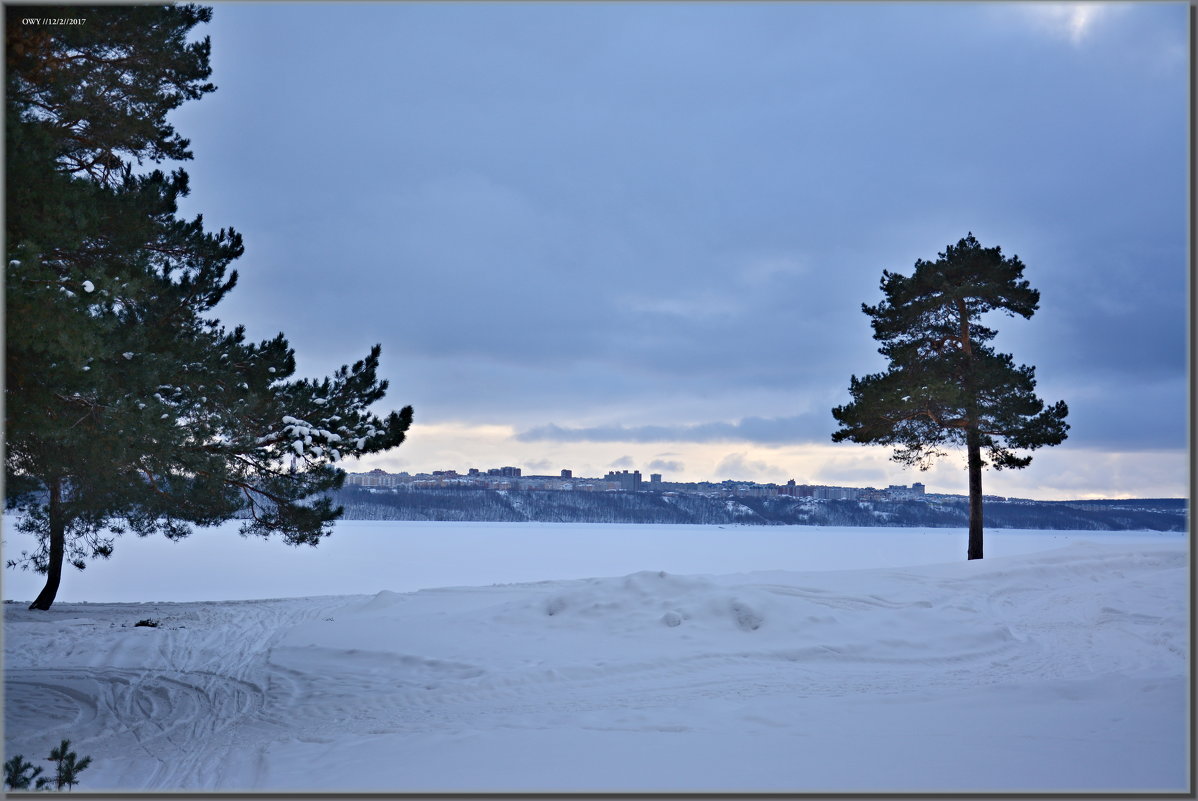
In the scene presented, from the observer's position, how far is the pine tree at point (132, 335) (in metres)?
5.30

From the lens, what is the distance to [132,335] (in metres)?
6.86

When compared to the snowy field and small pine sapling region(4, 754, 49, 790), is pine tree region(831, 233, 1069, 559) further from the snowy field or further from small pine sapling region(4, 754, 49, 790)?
small pine sapling region(4, 754, 49, 790)

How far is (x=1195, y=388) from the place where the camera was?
16.0 ft

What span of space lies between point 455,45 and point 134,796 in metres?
5.94

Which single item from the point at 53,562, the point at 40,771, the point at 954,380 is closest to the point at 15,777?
the point at 40,771

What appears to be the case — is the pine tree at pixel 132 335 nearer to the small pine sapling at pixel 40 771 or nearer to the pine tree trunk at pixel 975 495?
the small pine sapling at pixel 40 771

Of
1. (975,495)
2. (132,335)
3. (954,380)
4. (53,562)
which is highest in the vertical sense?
(954,380)

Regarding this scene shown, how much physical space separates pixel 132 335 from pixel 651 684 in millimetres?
5854

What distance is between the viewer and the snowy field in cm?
515

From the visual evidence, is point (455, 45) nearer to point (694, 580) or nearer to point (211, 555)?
point (694, 580)

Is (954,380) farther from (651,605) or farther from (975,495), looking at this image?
(651,605)

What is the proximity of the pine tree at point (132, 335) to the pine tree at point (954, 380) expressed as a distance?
1380cm

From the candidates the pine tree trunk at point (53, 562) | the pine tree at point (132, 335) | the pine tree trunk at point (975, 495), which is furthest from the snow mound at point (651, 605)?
the pine tree trunk at point (975, 495)

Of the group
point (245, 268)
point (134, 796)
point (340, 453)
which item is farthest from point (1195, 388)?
point (245, 268)
